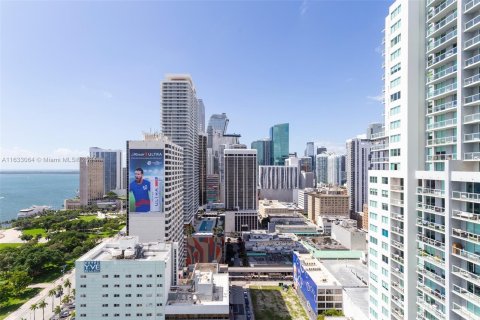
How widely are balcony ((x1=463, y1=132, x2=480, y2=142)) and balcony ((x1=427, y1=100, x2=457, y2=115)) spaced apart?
1.96 m

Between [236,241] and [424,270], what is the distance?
72.0 m

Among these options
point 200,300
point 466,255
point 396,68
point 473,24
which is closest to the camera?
point 466,255

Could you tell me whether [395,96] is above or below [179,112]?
below

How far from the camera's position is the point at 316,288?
42219 mm

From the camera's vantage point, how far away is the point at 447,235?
55.2ft

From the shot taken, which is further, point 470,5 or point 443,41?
point 443,41

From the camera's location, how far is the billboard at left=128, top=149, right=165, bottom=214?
4600 centimetres

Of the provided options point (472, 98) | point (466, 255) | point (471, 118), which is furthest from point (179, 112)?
point (466, 255)

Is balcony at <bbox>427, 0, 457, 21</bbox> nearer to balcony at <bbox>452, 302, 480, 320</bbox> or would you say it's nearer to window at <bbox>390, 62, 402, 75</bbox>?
window at <bbox>390, 62, 402, 75</bbox>

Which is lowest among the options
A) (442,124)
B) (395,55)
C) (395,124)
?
(442,124)

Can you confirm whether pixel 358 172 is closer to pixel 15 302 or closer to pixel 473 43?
pixel 473 43

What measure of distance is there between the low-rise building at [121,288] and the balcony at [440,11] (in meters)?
33.2

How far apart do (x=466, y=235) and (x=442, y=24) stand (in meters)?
13.3

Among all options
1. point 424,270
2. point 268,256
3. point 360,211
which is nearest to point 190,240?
point 268,256
